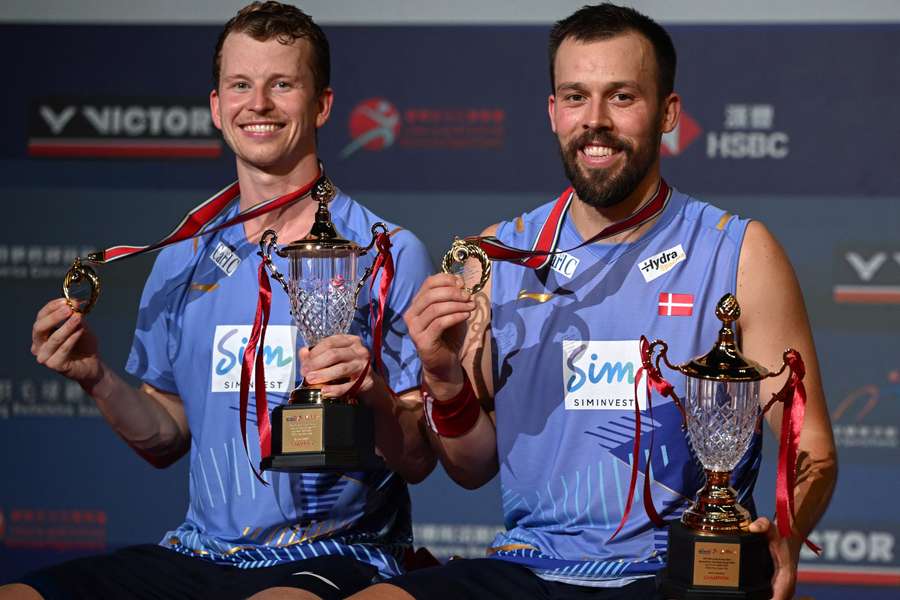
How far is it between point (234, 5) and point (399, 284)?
2.07 meters

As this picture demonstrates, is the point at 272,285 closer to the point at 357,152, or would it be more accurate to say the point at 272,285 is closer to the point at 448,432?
the point at 448,432

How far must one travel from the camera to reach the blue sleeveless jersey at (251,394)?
9.51 ft

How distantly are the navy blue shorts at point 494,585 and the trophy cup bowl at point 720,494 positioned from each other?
159mm

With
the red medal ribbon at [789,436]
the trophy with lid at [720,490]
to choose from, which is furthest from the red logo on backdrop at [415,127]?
the red medal ribbon at [789,436]

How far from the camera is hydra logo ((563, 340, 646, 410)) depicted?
9.07 feet

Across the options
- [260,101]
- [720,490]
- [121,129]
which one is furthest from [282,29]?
[121,129]

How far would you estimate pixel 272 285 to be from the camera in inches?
119

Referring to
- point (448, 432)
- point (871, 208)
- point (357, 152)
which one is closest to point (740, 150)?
point (871, 208)

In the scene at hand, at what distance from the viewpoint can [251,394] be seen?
2992 millimetres

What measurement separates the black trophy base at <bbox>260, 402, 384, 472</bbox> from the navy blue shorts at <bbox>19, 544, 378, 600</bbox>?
8.4 inches

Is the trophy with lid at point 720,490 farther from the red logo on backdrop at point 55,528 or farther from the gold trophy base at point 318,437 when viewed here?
the red logo on backdrop at point 55,528

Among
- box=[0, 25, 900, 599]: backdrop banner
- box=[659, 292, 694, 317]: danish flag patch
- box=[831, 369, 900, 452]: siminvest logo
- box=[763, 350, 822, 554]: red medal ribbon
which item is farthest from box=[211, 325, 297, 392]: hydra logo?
box=[831, 369, 900, 452]: siminvest logo

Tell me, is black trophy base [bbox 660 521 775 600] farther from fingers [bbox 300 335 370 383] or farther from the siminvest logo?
the siminvest logo

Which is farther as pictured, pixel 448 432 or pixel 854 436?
pixel 854 436
